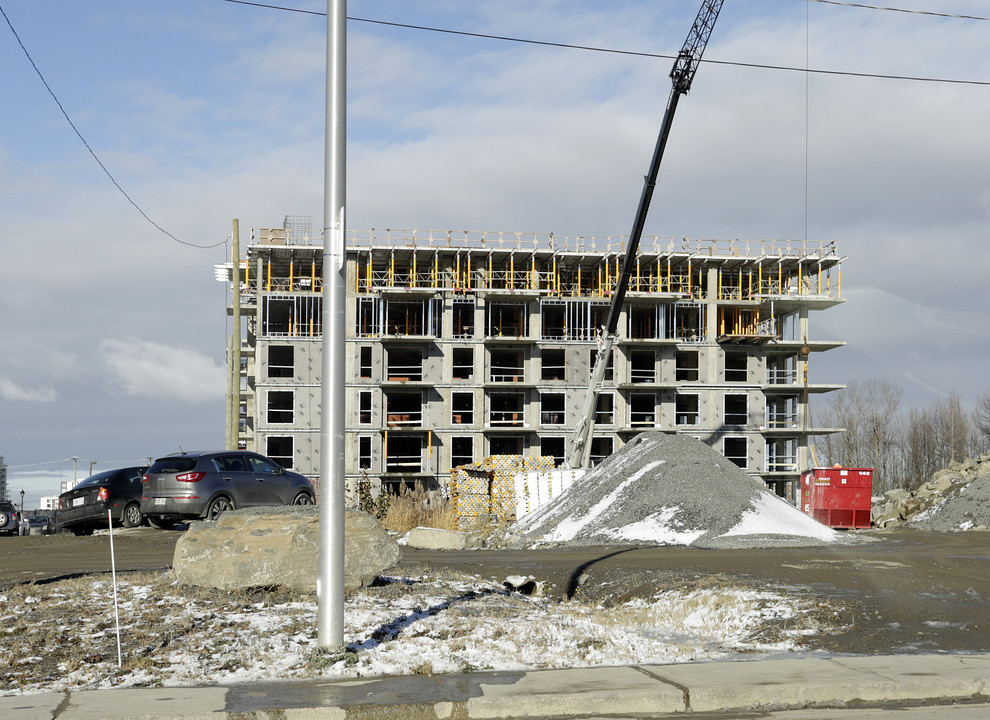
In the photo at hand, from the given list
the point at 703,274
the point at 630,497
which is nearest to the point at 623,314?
the point at 703,274

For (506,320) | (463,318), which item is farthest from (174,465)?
(506,320)

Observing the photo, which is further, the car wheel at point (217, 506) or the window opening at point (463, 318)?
the window opening at point (463, 318)

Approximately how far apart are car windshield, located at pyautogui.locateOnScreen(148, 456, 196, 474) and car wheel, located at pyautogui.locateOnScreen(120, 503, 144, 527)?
9.32 ft

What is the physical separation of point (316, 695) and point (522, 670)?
1.86 metres

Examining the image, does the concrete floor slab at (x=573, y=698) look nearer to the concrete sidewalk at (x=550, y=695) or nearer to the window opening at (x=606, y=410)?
the concrete sidewalk at (x=550, y=695)

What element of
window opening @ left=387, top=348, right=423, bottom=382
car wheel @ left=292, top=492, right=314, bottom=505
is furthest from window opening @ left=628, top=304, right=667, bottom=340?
car wheel @ left=292, top=492, right=314, bottom=505

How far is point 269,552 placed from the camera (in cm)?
1088

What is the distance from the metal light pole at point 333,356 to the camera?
797 centimetres

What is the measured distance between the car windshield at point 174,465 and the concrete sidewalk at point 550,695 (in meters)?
13.9

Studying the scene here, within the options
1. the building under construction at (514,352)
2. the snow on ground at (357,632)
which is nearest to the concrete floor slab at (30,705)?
the snow on ground at (357,632)

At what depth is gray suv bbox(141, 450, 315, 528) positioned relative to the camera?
67.6 feet

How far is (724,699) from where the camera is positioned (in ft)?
23.5

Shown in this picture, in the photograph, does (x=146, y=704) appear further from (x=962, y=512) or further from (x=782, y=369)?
(x=782, y=369)

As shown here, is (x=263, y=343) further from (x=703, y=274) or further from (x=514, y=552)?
(x=514, y=552)
